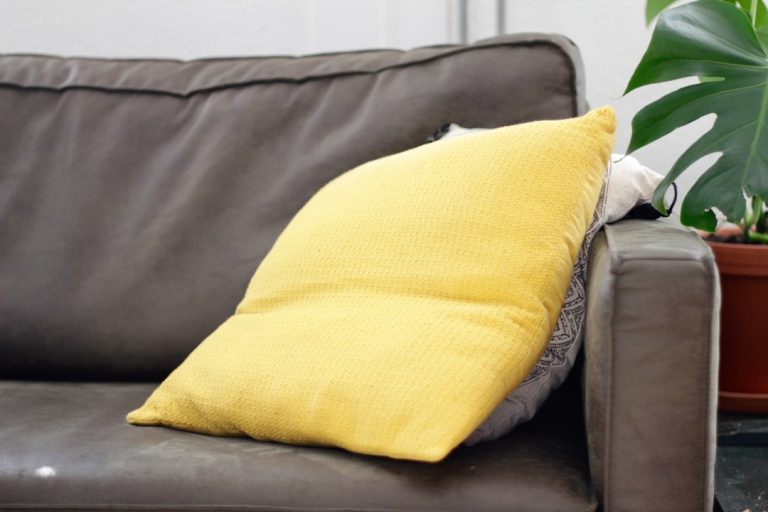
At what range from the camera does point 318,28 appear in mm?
1916

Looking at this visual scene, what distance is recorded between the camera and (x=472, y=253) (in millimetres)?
1011

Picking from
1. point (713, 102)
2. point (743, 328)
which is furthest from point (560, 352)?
point (743, 328)

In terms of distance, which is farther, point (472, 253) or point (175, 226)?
point (175, 226)

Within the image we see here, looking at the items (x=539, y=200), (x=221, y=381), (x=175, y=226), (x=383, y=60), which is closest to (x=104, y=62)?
(x=175, y=226)

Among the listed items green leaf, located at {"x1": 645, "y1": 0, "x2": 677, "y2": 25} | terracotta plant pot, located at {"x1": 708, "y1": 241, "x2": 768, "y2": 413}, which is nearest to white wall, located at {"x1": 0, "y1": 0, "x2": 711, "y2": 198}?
green leaf, located at {"x1": 645, "y1": 0, "x2": 677, "y2": 25}

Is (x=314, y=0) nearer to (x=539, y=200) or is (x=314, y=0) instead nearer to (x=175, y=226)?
(x=175, y=226)

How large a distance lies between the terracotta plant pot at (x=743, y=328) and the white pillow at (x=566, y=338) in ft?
1.06

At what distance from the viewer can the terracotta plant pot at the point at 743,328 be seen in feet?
4.60

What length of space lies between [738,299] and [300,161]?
685mm

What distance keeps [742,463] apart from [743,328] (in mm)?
244

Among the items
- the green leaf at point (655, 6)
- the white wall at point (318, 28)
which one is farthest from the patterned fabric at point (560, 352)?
the white wall at point (318, 28)

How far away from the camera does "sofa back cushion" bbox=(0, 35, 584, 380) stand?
4.49 ft

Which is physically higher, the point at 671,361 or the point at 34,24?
the point at 34,24

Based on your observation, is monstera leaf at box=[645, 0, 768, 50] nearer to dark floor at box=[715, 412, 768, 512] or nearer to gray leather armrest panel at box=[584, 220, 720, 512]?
dark floor at box=[715, 412, 768, 512]
